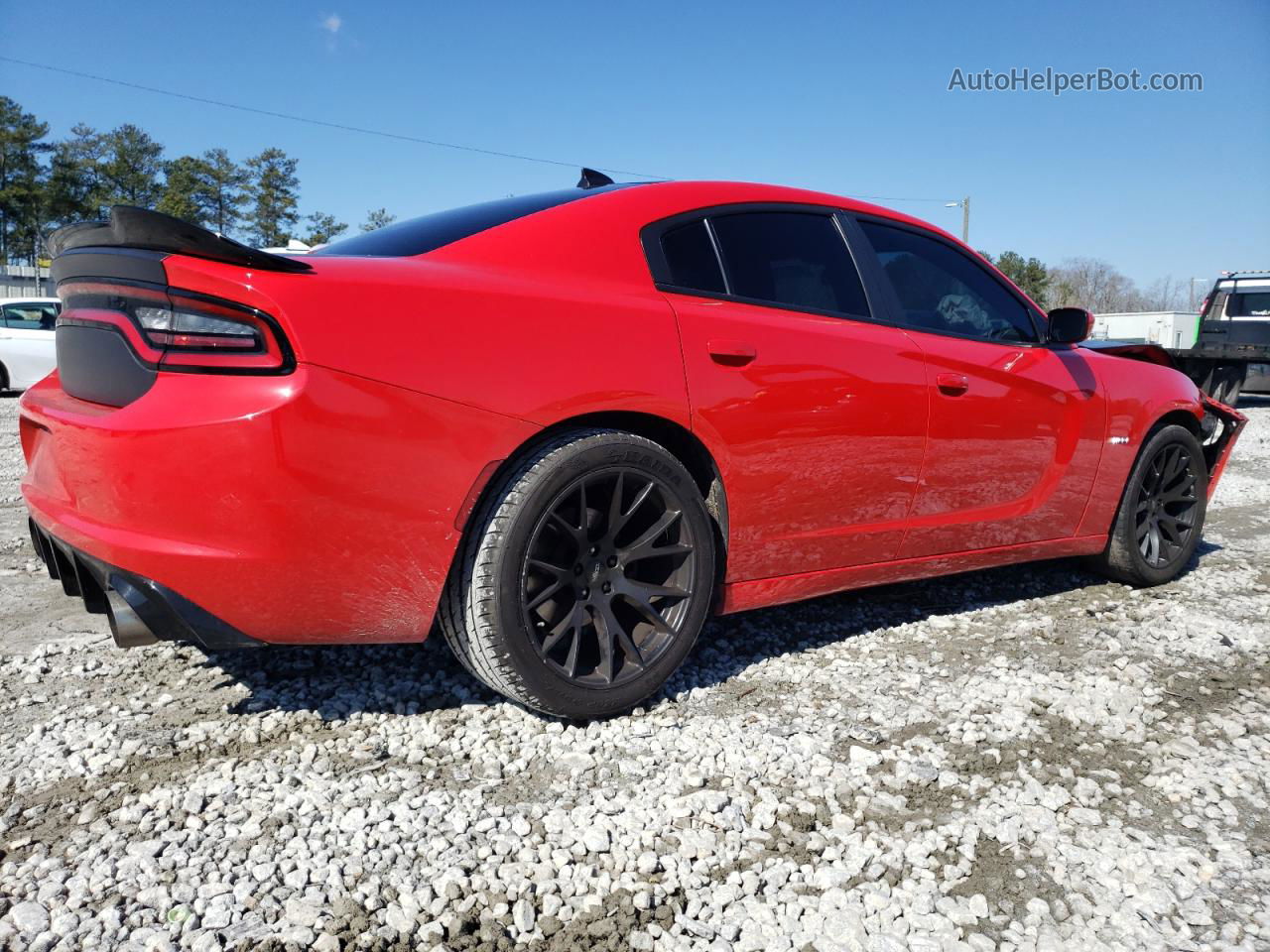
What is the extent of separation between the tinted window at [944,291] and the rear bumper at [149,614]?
2.39 meters

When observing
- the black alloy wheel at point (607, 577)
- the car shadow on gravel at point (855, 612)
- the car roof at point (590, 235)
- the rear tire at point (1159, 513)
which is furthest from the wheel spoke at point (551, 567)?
the rear tire at point (1159, 513)

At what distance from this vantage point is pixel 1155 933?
1.76m

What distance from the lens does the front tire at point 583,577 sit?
7.74ft

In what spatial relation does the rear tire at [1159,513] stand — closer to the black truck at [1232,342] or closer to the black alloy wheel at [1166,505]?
the black alloy wheel at [1166,505]

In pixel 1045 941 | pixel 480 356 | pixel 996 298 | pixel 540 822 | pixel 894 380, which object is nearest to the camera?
pixel 1045 941

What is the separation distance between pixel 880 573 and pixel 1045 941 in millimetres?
1619

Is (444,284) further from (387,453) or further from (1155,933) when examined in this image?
(1155,933)

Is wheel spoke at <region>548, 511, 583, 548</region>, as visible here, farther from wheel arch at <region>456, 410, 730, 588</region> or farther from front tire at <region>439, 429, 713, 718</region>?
wheel arch at <region>456, 410, 730, 588</region>

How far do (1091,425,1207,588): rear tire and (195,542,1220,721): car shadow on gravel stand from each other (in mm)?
425

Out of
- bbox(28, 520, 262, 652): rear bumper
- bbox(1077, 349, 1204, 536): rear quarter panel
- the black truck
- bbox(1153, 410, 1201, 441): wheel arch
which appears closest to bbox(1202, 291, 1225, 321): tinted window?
the black truck

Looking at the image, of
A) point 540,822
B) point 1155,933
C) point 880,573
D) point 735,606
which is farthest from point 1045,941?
point 880,573

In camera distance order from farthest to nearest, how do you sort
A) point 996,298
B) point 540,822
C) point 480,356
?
point 996,298 < point 480,356 < point 540,822

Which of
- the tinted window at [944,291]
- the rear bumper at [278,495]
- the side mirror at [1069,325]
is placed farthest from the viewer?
the side mirror at [1069,325]

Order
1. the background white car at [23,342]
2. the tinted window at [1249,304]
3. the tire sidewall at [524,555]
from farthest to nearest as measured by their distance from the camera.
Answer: the tinted window at [1249,304], the background white car at [23,342], the tire sidewall at [524,555]
